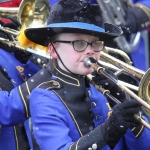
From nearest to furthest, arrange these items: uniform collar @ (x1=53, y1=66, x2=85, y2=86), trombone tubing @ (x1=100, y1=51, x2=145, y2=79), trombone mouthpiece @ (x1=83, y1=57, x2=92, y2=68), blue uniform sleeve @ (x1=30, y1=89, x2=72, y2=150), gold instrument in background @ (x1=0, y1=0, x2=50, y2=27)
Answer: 1. blue uniform sleeve @ (x1=30, y1=89, x2=72, y2=150)
2. trombone mouthpiece @ (x1=83, y1=57, x2=92, y2=68)
3. uniform collar @ (x1=53, y1=66, x2=85, y2=86)
4. trombone tubing @ (x1=100, y1=51, x2=145, y2=79)
5. gold instrument in background @ (x1=0, y1=0, x2=50, y2=27)

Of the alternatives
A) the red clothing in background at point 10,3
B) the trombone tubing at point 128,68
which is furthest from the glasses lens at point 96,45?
the red clothing in background at point 10,3

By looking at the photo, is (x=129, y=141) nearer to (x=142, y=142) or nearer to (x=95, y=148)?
(x=142, y=142)

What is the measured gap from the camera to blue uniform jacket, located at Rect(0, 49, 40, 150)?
9.26ft

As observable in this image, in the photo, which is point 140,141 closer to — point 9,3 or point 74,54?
point 74,54

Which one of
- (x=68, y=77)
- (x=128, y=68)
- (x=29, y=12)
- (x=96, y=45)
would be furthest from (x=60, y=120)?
(x=29, y=12)

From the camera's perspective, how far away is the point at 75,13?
8.04ft

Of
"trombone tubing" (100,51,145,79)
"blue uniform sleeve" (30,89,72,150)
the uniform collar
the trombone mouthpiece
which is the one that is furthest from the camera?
"trombone tubing" (100,51,145,79)

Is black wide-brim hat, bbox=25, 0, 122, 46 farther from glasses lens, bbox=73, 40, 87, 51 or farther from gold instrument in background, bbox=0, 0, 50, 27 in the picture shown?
gold instrument in background, bbox=0, 0, 50, 27

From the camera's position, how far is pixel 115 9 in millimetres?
4742

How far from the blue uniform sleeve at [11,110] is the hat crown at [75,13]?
0.54 m

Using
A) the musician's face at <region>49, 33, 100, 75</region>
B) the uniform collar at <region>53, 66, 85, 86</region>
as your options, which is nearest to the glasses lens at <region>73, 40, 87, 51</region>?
the musician's face at <region>49, 33, 100, 75</region>

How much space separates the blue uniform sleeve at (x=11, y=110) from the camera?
2.81 metres

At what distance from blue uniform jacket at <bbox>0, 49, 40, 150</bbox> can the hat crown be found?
55 cm

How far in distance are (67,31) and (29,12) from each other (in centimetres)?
173
